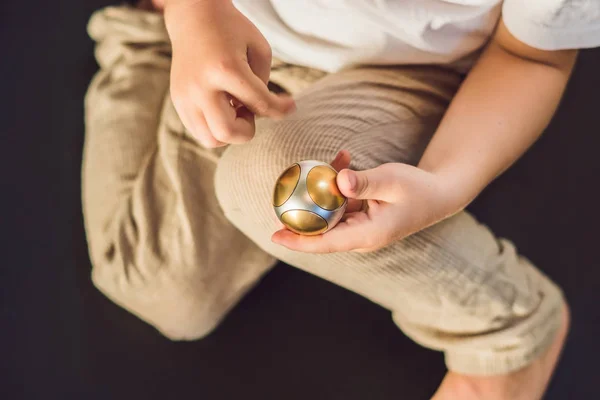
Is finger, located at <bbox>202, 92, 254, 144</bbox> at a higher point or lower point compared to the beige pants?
higher

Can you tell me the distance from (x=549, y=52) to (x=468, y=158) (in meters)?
0.13

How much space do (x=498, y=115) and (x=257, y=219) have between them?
0.83ft

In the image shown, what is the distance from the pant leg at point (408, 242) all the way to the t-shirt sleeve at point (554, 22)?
0.12 metres

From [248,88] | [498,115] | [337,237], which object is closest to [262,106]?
[248,88]

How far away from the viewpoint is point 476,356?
616 mm

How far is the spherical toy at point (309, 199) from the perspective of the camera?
439mm

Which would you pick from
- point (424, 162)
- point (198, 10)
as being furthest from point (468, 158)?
point (198, 10)

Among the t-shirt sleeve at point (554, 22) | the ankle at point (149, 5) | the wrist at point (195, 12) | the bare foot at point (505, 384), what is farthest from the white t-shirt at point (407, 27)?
the bare foot at point (505, 384)

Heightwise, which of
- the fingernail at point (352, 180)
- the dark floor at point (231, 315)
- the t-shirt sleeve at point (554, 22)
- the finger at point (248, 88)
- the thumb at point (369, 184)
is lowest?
the dark floor at point (231, 315)

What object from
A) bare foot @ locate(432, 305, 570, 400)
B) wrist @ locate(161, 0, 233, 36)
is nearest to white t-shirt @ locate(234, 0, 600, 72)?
wrist @ locate(161, 0, 233, 36)

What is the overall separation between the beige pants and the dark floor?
2.0 inches

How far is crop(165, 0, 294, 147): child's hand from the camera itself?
434 millimetres

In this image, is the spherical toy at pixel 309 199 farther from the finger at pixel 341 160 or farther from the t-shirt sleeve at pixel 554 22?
the t-shirt sleeve at pixel 554 22

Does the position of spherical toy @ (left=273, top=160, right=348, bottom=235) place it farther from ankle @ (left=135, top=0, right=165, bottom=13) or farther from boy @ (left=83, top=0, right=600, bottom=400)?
ankle @ (left=135, top=0, right=165, bottom=13)
